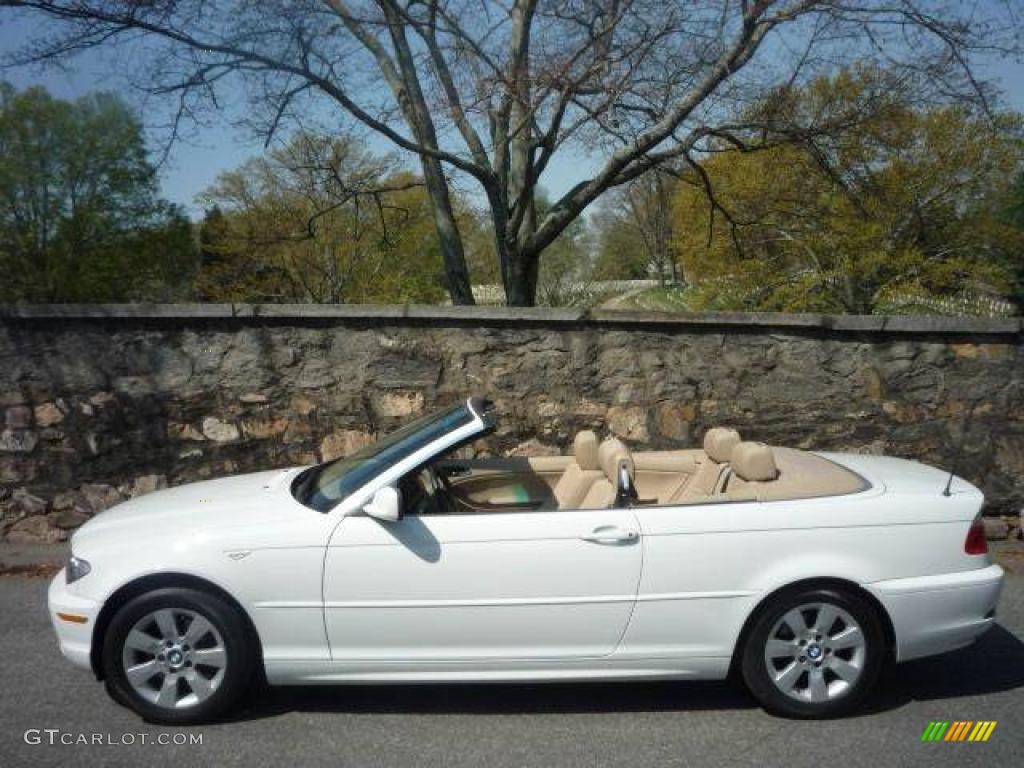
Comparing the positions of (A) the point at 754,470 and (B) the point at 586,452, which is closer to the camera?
(A) the point at 754,470

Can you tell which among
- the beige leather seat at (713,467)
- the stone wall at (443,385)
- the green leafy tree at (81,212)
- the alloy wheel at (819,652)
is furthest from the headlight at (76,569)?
the green leafy tree at (81,212)

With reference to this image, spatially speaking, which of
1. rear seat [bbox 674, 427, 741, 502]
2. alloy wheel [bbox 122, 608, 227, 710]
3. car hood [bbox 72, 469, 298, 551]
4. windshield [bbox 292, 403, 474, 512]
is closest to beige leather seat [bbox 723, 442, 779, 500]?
rear seat [bbox 674, 427, 741, 502]

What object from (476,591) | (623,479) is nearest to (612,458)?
(623,479)

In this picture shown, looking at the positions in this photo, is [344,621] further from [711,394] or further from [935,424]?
[935,424]

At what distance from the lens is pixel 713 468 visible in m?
4.73

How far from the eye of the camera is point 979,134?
17.1m

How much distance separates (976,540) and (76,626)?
12.8 ft

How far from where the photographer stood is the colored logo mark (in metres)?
3.96

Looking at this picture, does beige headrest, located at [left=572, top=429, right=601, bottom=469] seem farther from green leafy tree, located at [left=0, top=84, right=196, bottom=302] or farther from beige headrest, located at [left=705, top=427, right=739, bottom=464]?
green leafy tree, located at [left=0, top=84, right=196, bottom=302]

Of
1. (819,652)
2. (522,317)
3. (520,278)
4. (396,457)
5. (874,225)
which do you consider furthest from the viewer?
(874,225)

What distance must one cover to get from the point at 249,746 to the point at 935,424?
19.0 ft

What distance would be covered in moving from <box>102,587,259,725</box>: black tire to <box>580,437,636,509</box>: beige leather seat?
1591mm

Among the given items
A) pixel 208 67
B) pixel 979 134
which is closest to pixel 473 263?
pixel 979 134

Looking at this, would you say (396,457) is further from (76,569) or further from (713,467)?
(713,467)
